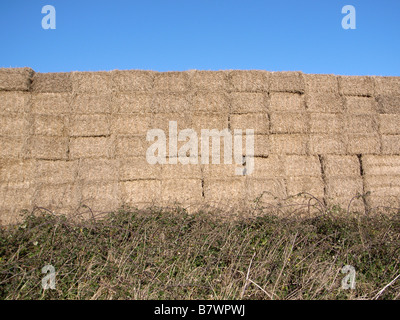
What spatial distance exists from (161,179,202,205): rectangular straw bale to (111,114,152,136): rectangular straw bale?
1143mm

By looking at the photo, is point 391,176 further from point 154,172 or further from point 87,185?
point 87,185

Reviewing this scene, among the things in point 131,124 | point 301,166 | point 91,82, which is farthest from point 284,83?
point 91,82

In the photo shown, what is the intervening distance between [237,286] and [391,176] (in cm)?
556

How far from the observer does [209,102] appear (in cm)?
777

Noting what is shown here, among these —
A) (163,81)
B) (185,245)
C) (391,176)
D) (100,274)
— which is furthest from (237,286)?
(391,176)

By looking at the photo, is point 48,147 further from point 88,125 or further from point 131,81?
point 131,81

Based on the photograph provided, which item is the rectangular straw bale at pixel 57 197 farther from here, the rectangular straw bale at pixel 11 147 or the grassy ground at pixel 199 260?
the grassy ground at pixel 199 260

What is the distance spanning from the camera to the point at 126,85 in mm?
7703

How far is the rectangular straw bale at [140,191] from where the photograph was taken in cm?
731

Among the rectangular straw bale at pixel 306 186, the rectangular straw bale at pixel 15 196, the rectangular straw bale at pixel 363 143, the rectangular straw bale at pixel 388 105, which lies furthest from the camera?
the rectangular straw bale at pixel 388 105

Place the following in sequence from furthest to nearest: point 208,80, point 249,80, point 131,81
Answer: point 249,80
point 208,80
point 131,81

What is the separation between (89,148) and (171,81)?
6.99ft

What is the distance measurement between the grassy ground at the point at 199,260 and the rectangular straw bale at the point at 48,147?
2.50 metres

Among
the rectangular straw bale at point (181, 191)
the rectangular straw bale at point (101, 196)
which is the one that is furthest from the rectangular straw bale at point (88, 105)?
the rectangular straw bale at point (181, 191)
